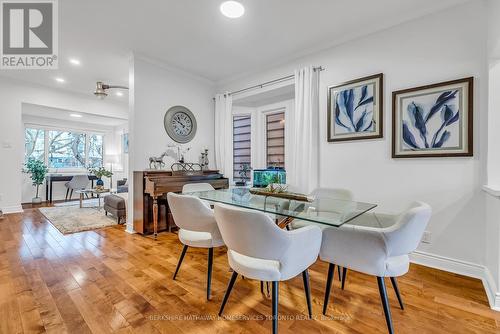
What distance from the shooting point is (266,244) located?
1253 mm

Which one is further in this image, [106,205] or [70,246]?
[106,205]

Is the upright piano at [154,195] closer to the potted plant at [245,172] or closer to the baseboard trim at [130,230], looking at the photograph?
the baseboard trim at [130,230]

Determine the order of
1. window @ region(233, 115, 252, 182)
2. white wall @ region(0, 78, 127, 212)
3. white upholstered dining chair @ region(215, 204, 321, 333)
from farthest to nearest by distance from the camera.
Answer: white wall @ region(0, 78, 127, 212), window @ region(233, 115, 252, 182), white upholstered dining chair @ region(215, 204, 321, 333)

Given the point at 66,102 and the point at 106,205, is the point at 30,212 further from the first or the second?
the point at 66,102

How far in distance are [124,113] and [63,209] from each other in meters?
2.75

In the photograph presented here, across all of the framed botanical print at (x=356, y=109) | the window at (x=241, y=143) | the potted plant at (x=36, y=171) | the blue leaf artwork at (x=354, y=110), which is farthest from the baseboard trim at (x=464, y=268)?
the potted plant at (x=36, y=171)

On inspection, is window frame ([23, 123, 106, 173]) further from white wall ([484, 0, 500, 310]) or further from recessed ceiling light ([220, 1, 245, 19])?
white wall ([484, 0, 500, 310])

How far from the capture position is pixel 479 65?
2.10 metres

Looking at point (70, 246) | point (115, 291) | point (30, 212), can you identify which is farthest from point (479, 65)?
point (30, 212)

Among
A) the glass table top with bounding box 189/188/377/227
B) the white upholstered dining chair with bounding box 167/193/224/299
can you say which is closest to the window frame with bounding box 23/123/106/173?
the glass table top with bounding box 189/188/377/227

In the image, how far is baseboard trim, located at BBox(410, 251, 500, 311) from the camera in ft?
5.57

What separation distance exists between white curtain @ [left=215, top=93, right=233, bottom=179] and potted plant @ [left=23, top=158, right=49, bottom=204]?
484cm

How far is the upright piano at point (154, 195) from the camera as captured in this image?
10.5 ft

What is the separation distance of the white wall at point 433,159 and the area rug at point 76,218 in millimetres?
3902
